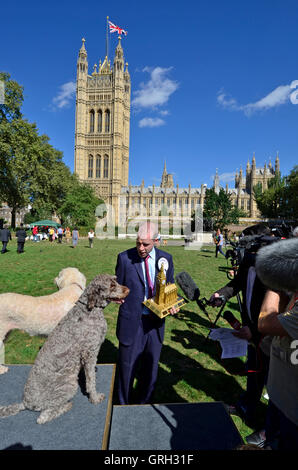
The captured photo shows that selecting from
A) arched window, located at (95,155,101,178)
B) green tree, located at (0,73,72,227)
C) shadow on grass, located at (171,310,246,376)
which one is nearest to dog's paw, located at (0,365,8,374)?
shadow on grass, located at (171,310,246,376)

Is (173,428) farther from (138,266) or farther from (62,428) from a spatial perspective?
(138,266)

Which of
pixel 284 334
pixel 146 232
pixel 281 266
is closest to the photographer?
pixel 281 266

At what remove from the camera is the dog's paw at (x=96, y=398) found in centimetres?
254

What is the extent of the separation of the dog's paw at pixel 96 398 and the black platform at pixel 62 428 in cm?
4

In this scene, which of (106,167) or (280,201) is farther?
(106,167)

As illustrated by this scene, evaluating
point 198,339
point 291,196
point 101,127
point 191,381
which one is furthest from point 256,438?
point 101,127

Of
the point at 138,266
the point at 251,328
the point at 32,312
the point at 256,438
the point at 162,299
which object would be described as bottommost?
the point at 256,438

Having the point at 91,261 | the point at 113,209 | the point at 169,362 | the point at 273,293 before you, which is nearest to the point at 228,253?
the point at 169,362

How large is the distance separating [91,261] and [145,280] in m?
12.6

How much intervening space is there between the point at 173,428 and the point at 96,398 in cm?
88

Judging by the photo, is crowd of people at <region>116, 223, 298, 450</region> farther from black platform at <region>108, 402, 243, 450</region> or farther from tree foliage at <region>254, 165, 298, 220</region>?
tree foliage at <region>254, 165, 298, 220</region>

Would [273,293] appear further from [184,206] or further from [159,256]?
[184,206]

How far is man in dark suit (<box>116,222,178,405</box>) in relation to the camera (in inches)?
122

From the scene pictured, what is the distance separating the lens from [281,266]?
4.53ft
